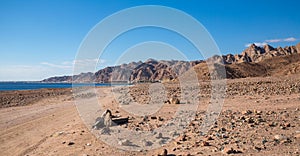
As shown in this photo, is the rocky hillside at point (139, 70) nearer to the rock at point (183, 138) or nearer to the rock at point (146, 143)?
the rock at point (146, 143)

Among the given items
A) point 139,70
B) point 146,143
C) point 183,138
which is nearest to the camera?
point 146,143

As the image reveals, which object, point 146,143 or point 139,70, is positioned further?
point 139,70

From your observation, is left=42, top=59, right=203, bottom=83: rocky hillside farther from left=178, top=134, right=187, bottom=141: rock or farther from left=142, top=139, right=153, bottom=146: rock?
left=178, top=134, right=187, bottom=141: rock

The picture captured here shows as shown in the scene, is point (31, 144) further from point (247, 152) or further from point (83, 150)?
point (247, 152)

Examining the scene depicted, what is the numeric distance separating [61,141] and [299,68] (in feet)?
189

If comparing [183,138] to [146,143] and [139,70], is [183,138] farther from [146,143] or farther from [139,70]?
[139,70]

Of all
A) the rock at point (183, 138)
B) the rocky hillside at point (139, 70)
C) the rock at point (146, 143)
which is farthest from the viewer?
the rocky hillside at point (139, 70)

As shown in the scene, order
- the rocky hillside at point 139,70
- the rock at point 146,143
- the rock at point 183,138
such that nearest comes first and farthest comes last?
the rock at point 146,143 < the rock at point 183,138 < the rocky hillside at point 139,70

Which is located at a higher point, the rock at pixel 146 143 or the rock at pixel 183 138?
the rock at pixel 183 138

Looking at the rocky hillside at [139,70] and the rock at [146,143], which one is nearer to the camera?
the rock at [146,143]

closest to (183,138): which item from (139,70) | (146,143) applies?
(146,143)

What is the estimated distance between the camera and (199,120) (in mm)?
12164

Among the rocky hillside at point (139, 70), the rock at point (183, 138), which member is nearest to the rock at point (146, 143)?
the rock at point (183, 138)

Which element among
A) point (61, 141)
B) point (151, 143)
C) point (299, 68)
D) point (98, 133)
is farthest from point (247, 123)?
point (299, 68)
